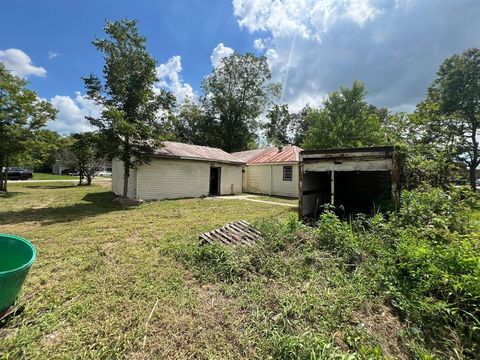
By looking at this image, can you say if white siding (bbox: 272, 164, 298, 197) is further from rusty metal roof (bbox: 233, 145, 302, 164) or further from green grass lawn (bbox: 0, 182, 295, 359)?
green grass lawn (bbox: 0, 182, 295, 359)

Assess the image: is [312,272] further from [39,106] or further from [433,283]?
[39,106]

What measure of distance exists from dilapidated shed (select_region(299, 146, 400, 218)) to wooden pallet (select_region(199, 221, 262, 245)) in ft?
7.29

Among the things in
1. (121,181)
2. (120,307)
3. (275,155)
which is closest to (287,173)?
(275,155)

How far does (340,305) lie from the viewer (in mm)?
2695

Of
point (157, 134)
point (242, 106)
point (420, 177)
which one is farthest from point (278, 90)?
point (420, 177)

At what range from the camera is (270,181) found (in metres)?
17.2

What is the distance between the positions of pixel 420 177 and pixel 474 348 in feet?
18.0

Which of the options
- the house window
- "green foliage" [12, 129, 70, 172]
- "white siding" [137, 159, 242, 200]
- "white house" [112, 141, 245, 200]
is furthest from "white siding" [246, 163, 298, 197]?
"green foliage" [12, 129, 70, 172]

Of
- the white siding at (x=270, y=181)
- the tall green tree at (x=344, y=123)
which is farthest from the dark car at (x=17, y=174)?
the tall green tree at (x=344, y=123)

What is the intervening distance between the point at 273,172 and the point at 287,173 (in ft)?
3.94

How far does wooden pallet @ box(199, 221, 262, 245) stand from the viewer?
461cm

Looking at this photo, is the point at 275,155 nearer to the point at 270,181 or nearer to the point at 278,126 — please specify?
the point at 270,181

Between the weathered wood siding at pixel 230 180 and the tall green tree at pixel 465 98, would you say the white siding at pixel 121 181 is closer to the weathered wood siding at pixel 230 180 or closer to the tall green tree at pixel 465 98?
the weathered wood siding at pixel 230 180

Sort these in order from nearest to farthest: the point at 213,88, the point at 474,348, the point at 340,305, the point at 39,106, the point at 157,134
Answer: the point at 474,348, the point at 340,305, the point at 157,134, the point at 39,106, the point at 213,88
